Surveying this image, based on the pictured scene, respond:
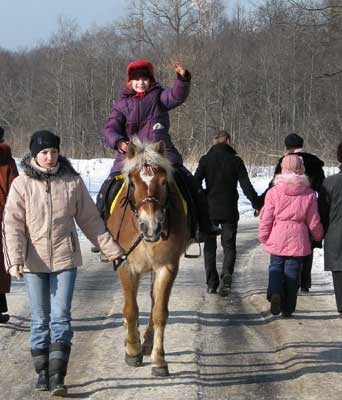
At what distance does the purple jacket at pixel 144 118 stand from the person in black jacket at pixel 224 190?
269 cm

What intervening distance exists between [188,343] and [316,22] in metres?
15.6

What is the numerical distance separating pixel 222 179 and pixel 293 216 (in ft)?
6.96

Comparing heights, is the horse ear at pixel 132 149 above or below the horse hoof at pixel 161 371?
above

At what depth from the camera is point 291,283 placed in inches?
323

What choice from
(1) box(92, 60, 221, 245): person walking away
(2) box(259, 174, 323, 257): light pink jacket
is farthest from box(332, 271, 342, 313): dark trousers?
(1) box(92, 60, 221, 245): person walking away

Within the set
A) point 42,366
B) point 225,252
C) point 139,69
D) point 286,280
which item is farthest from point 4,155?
point 225,252

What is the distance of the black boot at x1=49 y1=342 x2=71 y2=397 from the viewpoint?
5.40 metres

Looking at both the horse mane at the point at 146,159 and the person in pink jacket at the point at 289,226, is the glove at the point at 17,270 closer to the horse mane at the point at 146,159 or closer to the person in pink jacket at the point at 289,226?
the horse mane at the point at 146,159

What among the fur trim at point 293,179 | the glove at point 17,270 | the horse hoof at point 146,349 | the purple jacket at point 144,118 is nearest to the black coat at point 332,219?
the fur trim at point 293,179

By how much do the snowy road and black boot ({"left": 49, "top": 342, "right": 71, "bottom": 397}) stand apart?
0.52ft

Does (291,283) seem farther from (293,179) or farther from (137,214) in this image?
(137,214)

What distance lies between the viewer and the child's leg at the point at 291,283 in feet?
26.9

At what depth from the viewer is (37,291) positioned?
18.0ft

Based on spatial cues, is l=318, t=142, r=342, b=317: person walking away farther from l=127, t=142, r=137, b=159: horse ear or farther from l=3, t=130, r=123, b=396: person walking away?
l=3, t=130, r=123, b=396: person walking away
